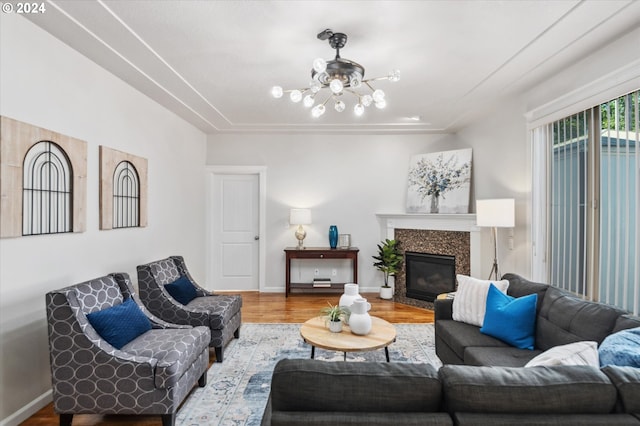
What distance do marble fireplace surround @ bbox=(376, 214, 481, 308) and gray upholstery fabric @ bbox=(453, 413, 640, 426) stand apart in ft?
11.8

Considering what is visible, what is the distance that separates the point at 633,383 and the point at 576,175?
2.43 m

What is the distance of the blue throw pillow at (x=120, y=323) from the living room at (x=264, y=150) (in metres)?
0.51

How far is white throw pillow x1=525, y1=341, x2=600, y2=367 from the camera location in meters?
1.41

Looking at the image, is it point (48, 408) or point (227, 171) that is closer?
point (48, 408)

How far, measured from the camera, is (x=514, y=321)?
2355mm

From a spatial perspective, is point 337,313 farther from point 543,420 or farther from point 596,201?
point 596,201

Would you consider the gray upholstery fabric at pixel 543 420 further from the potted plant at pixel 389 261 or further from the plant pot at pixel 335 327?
the potted plant at pixel 389 261

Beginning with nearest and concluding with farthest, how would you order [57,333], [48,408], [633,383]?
[633,383]
[57,333]
[48,408]

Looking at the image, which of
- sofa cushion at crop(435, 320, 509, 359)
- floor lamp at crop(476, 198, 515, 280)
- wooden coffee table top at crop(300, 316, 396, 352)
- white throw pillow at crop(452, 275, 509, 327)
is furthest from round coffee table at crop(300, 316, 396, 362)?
floor lamp at crop(476, 198, 515, 280)

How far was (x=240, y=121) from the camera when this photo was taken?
16.2 feet

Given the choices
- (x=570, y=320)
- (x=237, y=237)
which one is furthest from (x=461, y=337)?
(x=237, y=237)

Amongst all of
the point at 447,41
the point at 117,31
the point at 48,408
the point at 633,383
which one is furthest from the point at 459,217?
the point at 48,408

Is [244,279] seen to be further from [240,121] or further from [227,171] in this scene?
[240,121]

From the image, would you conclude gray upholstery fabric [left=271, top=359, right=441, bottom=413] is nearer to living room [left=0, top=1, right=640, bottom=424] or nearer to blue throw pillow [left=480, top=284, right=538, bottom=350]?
blue throw pillow [left=480, top=284, right=538, bottom=350]
